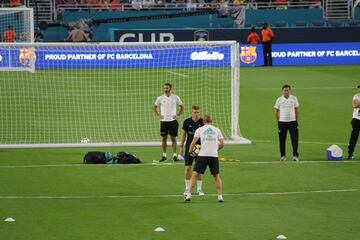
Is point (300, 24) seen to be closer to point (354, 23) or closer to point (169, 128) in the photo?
point (354, 23)

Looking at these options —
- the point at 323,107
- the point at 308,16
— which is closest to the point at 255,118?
the point at 323,107

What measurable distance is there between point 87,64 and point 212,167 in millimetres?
25978

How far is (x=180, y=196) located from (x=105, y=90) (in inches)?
760

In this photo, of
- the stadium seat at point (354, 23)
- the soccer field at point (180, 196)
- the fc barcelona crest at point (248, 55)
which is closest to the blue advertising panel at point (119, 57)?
the fc barcelona crest at point (248, 55)

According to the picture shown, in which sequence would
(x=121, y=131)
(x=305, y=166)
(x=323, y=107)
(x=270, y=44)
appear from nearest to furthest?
(x=305, y=166)
(x=121, y=131)
(x=323, y=107)
(x=270, y=44)

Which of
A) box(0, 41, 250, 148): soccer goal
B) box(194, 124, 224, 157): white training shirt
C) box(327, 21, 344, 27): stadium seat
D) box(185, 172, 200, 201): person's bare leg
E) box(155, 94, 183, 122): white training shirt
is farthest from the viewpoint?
box(327, 21, 344, 27): stadium seat

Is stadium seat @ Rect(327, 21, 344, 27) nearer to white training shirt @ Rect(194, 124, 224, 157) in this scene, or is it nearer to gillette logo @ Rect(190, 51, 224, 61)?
gillette logo @ Rect(190, 51, 224, 61)

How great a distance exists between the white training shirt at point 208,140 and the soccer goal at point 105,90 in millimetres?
9394

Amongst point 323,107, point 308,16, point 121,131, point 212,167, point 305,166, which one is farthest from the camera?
point 308,16

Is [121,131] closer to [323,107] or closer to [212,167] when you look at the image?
[323,107]

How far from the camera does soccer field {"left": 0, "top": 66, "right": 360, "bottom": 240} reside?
17500 mm

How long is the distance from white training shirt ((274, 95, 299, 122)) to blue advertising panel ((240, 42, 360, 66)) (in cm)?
2791

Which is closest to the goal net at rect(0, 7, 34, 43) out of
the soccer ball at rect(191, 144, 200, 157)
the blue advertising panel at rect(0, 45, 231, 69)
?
the blue advertising panel at rect(0, 45, 231, 69)

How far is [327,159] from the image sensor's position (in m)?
25.8
